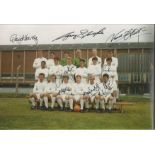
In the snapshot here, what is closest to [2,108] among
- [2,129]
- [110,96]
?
[2,129]

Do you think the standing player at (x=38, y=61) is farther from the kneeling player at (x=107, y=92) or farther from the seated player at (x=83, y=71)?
the kneeling player at (x=107, y=92)

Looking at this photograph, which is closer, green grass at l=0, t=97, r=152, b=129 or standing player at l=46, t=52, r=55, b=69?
green grass at l=0, t=97, r=152, b=129

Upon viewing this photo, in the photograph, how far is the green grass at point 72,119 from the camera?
4.17 meters

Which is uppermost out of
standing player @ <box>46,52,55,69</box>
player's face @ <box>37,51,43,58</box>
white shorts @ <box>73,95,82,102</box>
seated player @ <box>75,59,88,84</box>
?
player's face @ <box>37,51,43,58</box>

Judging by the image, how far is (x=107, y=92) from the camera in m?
4.24

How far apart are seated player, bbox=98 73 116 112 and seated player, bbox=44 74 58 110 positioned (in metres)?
0.49

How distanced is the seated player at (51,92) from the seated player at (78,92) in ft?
0.62

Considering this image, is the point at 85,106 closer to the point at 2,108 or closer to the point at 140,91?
the point at 140,91

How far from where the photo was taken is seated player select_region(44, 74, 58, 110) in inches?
168

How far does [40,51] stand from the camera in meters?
4.26

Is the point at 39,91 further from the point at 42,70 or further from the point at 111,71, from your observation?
the point at 111,71

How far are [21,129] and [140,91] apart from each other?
1.27 metres
